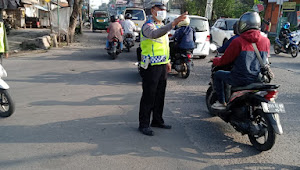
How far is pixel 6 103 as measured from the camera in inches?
187

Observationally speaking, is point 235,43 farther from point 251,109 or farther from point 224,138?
point 224,138

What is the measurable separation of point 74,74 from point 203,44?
18.1 feet

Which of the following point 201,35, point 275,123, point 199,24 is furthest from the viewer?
point 199,24

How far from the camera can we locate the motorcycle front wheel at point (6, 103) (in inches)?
182

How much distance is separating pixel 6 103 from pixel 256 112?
4172 millimetres

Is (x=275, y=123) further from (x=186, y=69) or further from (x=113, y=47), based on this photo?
(x=113, y=47)

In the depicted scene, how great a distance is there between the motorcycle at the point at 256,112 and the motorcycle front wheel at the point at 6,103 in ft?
11.8

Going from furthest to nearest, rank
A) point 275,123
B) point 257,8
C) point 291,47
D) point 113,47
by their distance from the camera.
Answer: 1. point 257,8
2. point 291,47
3. point 113,47
4. point 275,123

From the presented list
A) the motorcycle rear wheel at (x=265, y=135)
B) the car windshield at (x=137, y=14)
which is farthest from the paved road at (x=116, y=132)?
the car windshield at (x=137, y=14)

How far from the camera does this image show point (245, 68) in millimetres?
3812

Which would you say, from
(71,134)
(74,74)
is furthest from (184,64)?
(71,134)

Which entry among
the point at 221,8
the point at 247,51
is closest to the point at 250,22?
the point at 247,51

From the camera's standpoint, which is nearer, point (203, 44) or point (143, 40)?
point (143, 40)

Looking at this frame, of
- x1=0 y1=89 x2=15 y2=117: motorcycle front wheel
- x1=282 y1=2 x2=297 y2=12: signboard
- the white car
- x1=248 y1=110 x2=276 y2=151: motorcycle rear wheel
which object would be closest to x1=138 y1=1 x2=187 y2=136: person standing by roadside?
x1=248 y1=110 x2=276 y2=151: motorcycle rear wheel
